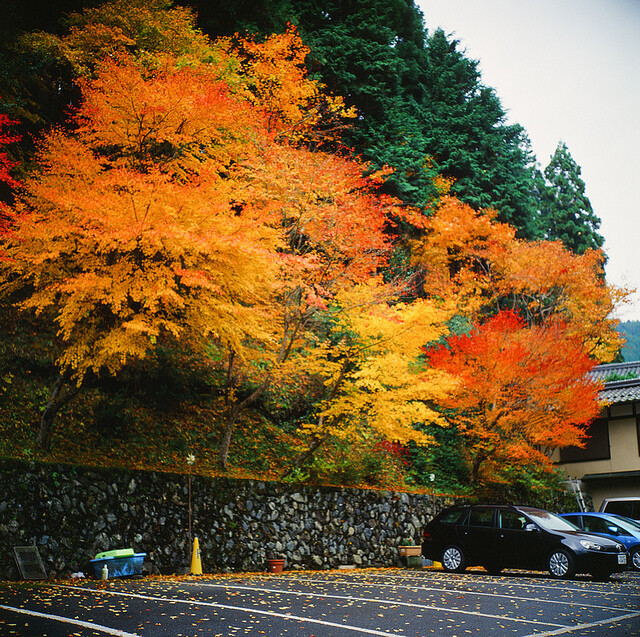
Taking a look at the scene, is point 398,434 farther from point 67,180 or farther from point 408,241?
point 408,241

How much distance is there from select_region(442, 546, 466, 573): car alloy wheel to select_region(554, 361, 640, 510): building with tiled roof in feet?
45.8

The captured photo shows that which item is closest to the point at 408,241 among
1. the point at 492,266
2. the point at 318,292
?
the point at 492,266

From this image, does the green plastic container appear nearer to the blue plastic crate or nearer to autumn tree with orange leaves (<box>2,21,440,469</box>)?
the blue plastic crate

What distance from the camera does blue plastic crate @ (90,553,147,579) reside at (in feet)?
37.3

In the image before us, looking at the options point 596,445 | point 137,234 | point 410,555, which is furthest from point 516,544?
point 596,445

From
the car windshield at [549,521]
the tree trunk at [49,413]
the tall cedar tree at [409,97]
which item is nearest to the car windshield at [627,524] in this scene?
the car windshield at [549,521]

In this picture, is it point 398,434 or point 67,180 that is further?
point 398,434

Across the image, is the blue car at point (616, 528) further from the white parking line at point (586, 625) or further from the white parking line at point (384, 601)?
the white parking line at point (384, 601)

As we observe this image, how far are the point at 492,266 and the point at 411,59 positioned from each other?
12.3 meters

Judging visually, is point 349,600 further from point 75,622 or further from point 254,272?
point 254,272

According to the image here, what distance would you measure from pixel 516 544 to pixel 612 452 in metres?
15.5

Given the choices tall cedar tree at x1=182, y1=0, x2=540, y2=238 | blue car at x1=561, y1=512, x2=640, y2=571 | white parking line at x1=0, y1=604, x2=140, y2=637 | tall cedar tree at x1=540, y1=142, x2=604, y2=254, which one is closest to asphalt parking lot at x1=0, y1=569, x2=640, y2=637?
white parking line at x1=0, y1=604, x2=140, y2=637

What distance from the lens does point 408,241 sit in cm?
2911

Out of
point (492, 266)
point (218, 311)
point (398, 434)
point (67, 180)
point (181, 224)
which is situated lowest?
point (398, 434)
